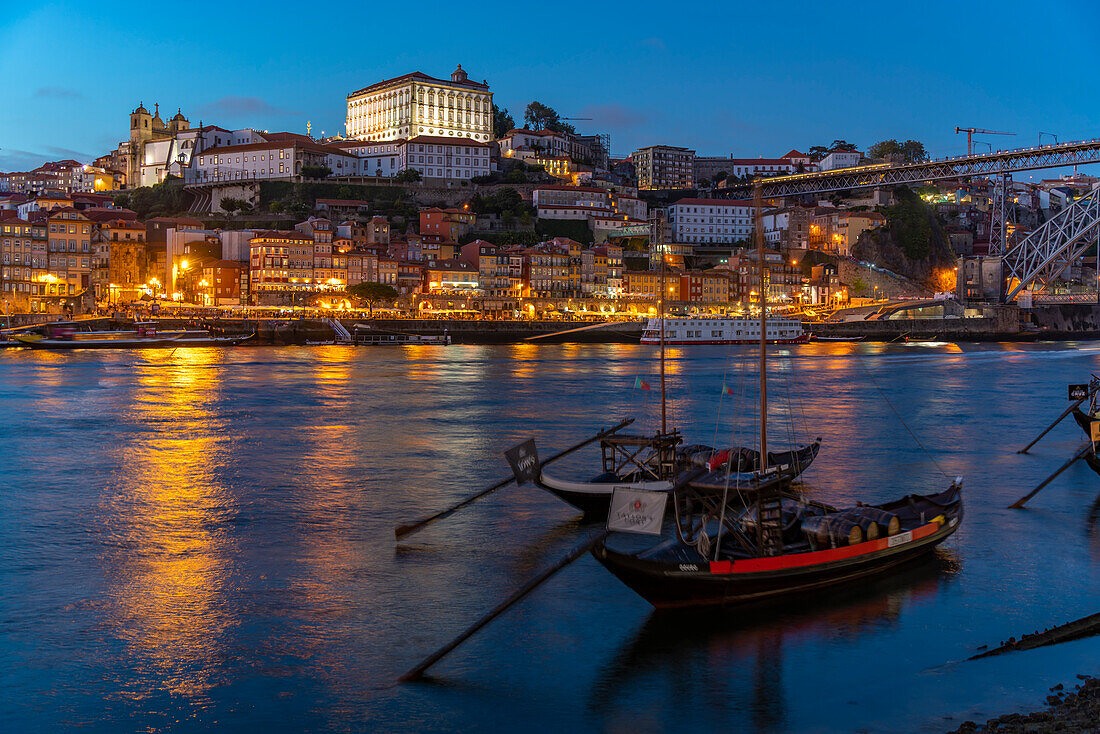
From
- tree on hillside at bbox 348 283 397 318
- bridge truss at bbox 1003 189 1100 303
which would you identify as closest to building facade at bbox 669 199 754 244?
bridge truss at bbox 1003 189 1100 303

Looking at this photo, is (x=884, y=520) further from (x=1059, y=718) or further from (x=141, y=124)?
(x=141, y=124)

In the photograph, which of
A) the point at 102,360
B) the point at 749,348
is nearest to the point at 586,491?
the point at 102,360

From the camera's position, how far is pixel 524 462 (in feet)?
37.1

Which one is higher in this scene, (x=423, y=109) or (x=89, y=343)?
(x=423, y=109)

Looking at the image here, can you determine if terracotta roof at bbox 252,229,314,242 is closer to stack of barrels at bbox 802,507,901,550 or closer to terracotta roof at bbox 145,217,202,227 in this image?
terracotta roof at bbox 145,217,202,227

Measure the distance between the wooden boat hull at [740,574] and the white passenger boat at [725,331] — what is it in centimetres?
5035

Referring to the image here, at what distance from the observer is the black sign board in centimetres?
1109

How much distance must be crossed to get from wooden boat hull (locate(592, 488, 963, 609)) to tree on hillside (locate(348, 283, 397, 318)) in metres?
51.4

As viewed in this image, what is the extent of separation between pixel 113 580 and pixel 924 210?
77.0 meters

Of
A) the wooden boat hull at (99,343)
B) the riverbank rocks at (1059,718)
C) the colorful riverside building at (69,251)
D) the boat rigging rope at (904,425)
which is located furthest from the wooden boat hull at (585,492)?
the colorful riverside building at (69,251)

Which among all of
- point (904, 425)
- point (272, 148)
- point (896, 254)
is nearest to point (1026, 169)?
point (896, 254)

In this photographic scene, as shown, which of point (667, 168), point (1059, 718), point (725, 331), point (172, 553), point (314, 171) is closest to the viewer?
point (1059, 718)

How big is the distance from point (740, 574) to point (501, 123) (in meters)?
91.7

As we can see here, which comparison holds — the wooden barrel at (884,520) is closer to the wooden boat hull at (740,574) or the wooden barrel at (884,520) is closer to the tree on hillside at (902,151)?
the wooden boat hull at (740,574)
